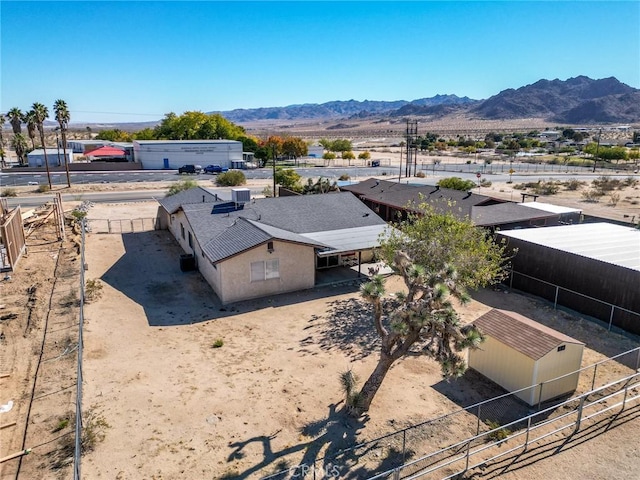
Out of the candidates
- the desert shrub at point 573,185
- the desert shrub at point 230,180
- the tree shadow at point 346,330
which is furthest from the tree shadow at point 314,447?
the desert shrub at point 573,185

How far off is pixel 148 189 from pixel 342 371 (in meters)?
52.5

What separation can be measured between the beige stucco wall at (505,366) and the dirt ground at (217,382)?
559 millimetres

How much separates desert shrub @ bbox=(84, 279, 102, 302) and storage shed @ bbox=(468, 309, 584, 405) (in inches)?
718

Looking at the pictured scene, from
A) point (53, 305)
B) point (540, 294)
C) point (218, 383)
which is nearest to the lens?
point (218, 383)

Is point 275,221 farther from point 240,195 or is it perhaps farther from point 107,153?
point 107,153

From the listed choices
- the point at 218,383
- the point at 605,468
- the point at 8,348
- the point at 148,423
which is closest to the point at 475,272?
the point at 605,468

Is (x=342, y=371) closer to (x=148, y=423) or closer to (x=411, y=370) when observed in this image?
(x=411, y=370)

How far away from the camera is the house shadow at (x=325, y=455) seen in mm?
12016

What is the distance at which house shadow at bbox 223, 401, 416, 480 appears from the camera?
1202 cm

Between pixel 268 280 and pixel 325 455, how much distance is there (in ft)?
40.7

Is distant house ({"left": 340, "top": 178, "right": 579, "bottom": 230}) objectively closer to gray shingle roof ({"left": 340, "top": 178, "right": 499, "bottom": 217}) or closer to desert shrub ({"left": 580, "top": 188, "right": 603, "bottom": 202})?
gray shingle roof ({"left": 340, "top": 178, "right": 499, "bottom": 217})

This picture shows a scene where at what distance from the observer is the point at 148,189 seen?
62.4m

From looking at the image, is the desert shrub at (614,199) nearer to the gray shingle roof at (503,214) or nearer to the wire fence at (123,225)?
the gray shingle roof at (503,214)

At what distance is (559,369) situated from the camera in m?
15.7
